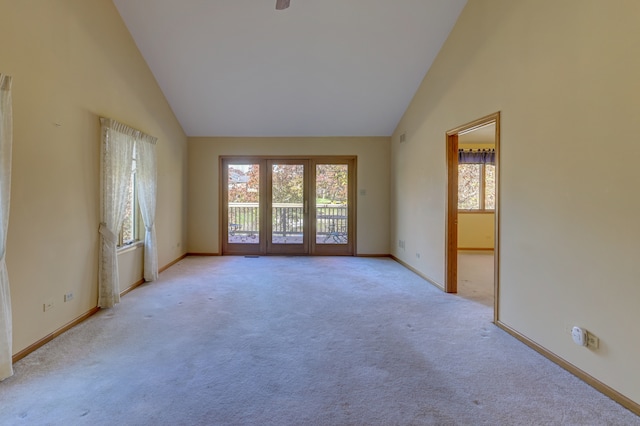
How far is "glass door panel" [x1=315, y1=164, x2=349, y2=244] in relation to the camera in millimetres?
6832

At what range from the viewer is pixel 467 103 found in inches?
150

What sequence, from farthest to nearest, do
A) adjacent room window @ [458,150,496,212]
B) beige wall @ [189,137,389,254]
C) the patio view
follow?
adjacent room window @ [458,150,496,212] < the patio view < beige wall @ [189,137,389,254]

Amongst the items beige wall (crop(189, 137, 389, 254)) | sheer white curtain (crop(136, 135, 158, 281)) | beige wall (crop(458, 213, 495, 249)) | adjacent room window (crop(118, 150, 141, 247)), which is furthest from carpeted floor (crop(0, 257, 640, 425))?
beige wall (crop(458, 213, 495, 249))

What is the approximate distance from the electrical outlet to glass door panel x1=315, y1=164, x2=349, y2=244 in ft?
16.0

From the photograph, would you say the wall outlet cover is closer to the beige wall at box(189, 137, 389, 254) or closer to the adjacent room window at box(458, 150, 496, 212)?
the beige wall at box(189, 137, 389, 254)

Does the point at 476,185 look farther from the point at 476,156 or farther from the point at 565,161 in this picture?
the point at 565,161

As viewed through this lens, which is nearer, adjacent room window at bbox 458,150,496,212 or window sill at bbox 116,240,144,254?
window sill at bbox 116,240,144,254

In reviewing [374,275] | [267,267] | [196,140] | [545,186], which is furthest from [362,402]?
[196,140]

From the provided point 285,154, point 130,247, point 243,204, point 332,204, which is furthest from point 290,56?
point 130,247

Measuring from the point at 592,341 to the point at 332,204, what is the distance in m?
5.04

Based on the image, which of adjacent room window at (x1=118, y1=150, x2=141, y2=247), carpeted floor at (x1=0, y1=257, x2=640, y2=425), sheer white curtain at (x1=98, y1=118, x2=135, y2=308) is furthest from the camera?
adjacent room window at (x1=118, y1=150, x2=141, y2=247)

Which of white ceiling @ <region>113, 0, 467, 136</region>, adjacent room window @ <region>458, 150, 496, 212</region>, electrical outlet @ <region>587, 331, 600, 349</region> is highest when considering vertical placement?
white ceiling @ <region>113, 0, 467, 136</region>

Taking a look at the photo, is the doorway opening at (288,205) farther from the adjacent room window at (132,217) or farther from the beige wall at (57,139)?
the beige wall at (57,139)

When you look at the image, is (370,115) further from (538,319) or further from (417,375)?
(417,375)
